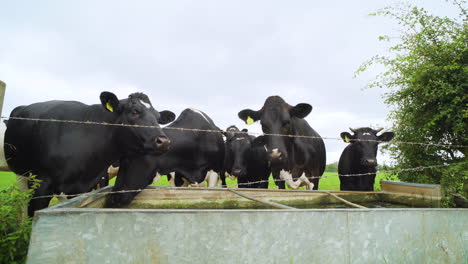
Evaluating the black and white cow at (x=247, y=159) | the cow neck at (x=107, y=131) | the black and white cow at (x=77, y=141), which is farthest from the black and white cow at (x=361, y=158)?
the cow neck at (x=107, y=131)

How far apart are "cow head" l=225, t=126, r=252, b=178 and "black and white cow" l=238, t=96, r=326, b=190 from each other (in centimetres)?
129

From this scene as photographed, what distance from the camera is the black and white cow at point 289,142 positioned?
15.8 feet

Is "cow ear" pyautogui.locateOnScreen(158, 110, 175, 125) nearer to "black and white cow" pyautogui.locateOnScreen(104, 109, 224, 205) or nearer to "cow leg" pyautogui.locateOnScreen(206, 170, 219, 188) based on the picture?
"black and white cow" pyautogui.locateOnScreen(104, 109, 224, 205)

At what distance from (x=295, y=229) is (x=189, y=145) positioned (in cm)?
389

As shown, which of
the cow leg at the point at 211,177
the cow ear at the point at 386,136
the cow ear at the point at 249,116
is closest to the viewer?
the cow ear at the point at 249,116

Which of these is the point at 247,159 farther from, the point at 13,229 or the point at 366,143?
the point at 13,229

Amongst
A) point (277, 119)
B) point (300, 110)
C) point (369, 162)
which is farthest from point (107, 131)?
→ point (369, 162)

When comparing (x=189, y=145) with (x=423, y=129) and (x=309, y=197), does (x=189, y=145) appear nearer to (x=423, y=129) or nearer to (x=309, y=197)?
(x=309, y=197)

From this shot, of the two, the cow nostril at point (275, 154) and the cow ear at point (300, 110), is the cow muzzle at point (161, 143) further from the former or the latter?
the cow ear at point (300, 110)

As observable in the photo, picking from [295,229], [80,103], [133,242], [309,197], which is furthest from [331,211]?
[80,103]

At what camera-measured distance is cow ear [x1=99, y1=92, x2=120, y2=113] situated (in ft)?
11.5

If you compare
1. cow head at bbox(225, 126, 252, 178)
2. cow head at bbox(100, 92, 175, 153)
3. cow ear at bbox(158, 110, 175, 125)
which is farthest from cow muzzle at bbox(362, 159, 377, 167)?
cow head at bbox(100, 92, 175, 153)

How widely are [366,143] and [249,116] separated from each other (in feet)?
7.17

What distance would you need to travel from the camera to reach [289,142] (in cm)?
529
